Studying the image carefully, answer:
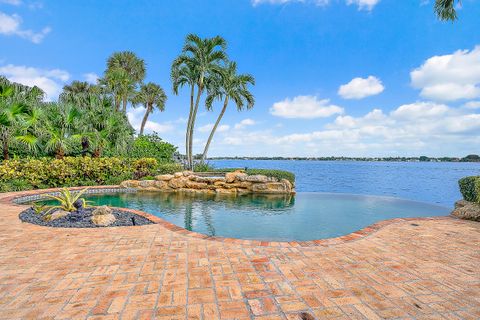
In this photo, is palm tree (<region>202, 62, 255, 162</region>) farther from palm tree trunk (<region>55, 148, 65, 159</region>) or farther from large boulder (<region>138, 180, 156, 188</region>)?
palm tree trunk (<region>55, 148, 65, 159</region>)

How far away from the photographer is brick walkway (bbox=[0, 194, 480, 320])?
2.29 meters

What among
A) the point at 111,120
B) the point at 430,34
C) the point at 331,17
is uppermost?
the point at 331,17

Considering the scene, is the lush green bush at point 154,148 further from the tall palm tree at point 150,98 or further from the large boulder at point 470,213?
the large boulder at point 470,213

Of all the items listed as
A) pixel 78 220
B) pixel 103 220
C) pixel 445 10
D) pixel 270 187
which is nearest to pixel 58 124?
pixel 78 220

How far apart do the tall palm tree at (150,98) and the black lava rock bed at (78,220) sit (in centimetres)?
2337

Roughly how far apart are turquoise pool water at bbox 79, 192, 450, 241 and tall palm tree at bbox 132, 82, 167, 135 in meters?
18.4

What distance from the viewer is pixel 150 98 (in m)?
28.0

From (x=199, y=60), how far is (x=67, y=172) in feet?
37.3

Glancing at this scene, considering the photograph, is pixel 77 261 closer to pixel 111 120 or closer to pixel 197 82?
pixel 111 120

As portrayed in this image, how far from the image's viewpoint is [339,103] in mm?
26531

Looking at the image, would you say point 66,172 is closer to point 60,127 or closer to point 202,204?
point 60,127

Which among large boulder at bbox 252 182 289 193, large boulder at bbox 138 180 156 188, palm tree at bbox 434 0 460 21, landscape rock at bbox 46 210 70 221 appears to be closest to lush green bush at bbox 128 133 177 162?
large boulder at bbox 138 180 156 188

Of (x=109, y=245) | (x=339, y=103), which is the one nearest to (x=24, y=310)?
(x=109, y=245)

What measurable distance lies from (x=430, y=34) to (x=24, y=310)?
15275mm
